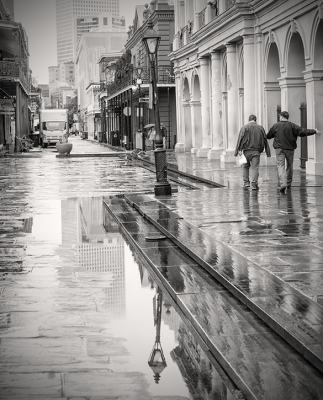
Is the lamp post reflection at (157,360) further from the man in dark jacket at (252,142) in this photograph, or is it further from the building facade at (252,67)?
the building facade at (252,67)

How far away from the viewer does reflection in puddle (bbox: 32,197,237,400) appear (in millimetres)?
4516

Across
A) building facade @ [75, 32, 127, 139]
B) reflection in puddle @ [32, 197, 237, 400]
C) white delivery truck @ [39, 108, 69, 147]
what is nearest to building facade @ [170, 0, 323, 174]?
reflection in puddle @ [32, 197, 237, 400]

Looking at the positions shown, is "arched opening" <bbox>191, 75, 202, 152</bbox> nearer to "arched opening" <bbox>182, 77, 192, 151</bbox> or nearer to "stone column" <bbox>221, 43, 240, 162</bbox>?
"arched opening" <bbox>182, 77, 192, 151</bbox>

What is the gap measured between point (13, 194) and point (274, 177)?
6685 millimetres

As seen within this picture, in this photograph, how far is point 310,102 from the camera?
2047cm

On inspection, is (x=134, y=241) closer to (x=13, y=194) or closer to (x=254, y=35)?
(x=13, y=194)

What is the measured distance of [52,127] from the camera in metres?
64.9

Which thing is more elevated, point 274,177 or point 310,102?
point 310,102

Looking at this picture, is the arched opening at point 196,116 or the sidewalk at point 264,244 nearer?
the sidewalk at point 264,244

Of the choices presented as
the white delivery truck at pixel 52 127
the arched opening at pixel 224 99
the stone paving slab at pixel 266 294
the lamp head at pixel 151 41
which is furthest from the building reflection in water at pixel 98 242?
the white delivery truck at pixel 52 127

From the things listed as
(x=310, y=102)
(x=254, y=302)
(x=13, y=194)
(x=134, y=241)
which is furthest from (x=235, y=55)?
(x=254, y=302)

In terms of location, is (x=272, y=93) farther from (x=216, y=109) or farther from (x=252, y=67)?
(x=216, y=109)

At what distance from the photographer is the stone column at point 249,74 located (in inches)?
1019

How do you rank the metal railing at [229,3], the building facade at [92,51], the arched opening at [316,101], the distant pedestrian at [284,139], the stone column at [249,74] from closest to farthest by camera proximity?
1. the distant pedestrian at [284,139]
2. the arched opening at [316,101]
3. the stone column at [249,74]
4. the metal railing at [229,3]
5. the building facade at [92,51]
